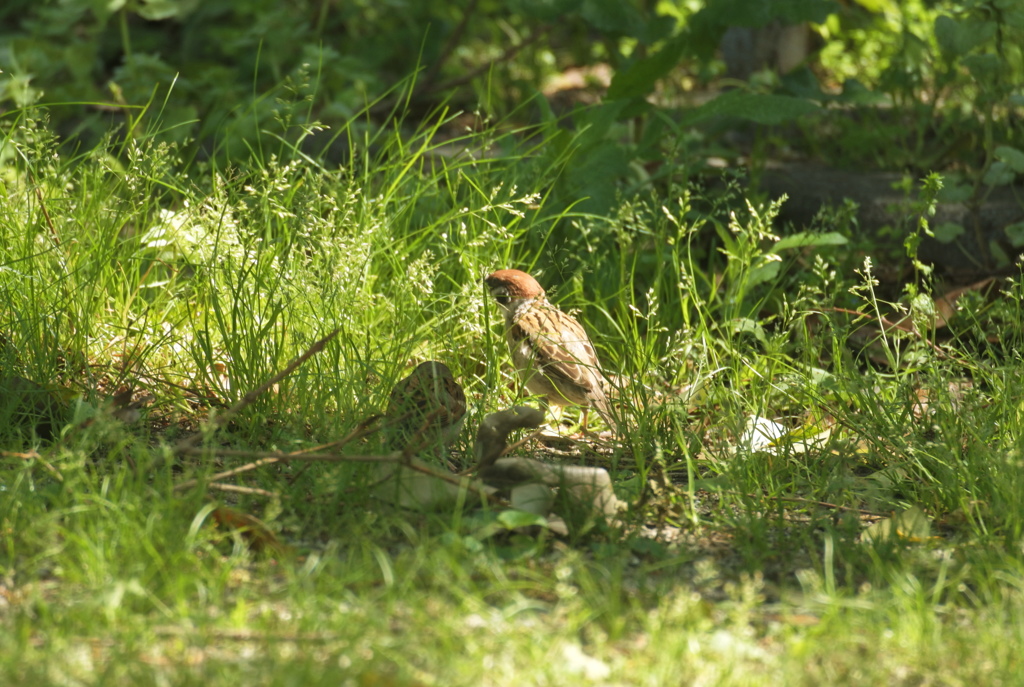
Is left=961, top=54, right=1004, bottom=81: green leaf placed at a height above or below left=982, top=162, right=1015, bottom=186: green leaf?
above

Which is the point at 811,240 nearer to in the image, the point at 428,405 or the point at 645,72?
the point at 645,72

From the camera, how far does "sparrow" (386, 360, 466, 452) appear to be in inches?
136

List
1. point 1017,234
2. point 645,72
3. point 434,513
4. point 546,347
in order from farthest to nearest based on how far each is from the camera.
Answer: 1. point 645,72
2. point 1017,234
3. point 546,347
4. point 434,513

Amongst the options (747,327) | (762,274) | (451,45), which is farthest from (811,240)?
(451,45)

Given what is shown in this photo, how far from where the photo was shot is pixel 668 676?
214 centimetres

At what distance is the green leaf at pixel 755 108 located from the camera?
17.7ft

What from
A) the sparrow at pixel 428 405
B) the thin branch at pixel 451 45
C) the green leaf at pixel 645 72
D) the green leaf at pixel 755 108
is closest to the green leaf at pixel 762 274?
the green leaf at pixel 755 108

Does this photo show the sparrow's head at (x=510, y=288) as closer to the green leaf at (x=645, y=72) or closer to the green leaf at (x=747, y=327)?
the green leaf at (x=747, y=327)

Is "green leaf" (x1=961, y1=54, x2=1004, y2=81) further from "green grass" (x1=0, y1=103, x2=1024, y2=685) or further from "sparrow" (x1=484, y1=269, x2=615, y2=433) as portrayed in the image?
"sparrow" (x1=484, y1=269, x2=615, y2=433)

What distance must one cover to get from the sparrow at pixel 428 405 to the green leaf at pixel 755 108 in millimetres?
2385

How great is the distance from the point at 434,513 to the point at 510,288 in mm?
1528

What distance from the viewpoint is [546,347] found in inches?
163

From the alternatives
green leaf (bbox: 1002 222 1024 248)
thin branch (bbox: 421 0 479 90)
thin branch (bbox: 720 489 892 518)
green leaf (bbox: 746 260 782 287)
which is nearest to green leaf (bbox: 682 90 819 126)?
green leaf (bbox: 746 260 782 287)

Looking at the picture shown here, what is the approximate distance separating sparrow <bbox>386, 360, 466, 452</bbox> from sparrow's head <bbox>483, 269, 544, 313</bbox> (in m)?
0.72
